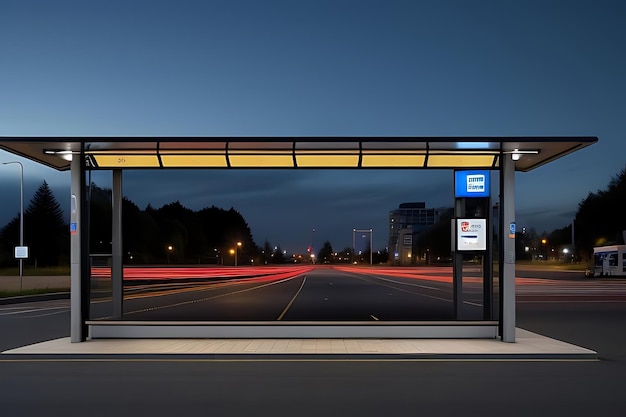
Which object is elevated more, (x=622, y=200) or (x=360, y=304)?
(x=622, y=200)

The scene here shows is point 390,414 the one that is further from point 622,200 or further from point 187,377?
point 622,200

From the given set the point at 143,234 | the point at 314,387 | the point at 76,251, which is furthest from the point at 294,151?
the point at 143,234

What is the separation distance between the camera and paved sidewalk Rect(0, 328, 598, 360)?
43.9 feet

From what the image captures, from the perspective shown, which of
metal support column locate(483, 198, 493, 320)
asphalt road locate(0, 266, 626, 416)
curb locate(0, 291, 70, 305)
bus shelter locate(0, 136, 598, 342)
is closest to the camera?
asphalt road locate(0, 266, 626, 416)

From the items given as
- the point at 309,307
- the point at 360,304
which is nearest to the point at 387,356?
the point at 309,307

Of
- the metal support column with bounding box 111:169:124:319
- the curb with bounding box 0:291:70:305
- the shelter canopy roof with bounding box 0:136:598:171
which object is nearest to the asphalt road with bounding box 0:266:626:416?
the metal support column with bounding box 111:169:124:319

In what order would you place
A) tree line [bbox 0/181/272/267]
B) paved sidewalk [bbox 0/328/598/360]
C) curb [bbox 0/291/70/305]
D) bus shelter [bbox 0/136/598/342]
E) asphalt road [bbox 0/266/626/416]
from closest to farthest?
asphalt road [bbox 0/266/626/416]
paved sidewalk [bbox 0/328/598/360]
bus shelter [bbox 0/136/598/342]
curb [bbox 0/291/70/305]
tree line [bbox 0/181/272/267]

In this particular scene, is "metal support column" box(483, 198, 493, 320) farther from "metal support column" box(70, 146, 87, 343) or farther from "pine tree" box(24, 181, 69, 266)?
"pine tree" box(24, 181, 69, 266)

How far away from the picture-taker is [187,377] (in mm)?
11133

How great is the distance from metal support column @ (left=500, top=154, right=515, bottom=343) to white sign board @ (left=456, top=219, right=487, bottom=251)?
0.86 metres

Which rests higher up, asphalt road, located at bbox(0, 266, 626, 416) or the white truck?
asphalt road, located at bbox(0, 266, 626, 416)

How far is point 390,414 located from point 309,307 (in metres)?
18.2

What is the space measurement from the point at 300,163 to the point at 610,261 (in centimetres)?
5552

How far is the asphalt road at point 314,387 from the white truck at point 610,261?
2085 inches
